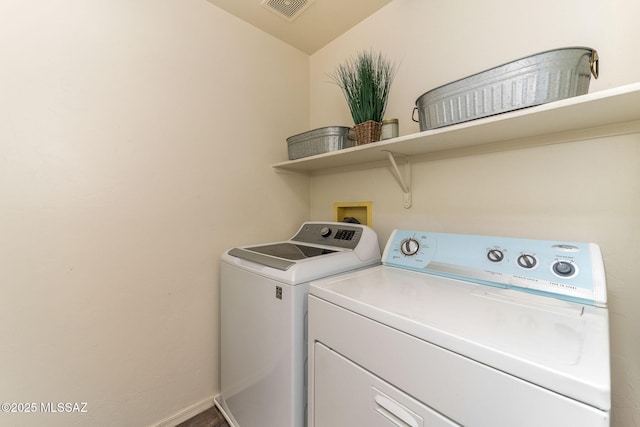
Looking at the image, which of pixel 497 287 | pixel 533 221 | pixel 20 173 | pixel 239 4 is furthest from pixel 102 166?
pixel 533 221

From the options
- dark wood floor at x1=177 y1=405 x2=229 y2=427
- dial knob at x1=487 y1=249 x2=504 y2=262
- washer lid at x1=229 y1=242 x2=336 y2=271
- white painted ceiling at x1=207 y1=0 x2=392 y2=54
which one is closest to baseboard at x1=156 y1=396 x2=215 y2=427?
dark wood floor at x1=177 y1=405 x2=229 y2=427

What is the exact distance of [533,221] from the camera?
1022mm

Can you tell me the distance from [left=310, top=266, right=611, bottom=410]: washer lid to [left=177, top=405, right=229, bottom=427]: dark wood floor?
1.08m

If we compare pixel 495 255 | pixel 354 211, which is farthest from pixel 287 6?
pixel 495 255

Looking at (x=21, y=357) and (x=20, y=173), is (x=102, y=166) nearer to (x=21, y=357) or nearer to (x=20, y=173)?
(x=20, y=173)

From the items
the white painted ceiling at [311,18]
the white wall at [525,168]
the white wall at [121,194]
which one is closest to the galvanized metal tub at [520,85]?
the white wall at [525,168]

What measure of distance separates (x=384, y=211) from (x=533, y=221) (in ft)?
2.25

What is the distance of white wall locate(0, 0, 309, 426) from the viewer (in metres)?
1.00

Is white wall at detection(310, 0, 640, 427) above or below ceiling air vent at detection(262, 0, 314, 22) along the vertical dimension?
below

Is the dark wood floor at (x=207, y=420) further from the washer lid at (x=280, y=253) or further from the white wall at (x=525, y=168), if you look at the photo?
the white wall at (x=525, y=168)

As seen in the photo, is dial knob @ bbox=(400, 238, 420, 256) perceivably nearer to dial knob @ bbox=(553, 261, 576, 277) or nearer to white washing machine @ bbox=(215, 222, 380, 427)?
white washing machine @ bbox=(215, 222, 380, 427)

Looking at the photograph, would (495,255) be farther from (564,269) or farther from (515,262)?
(564,269)

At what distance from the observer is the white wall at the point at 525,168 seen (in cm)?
85

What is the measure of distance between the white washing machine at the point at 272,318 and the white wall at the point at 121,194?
0.22 meters
